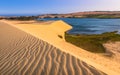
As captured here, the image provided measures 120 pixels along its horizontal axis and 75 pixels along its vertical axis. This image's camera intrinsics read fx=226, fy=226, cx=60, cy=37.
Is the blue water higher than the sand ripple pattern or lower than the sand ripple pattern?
lower

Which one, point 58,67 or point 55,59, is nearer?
point 58,67

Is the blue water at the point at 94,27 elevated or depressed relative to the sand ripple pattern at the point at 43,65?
depressed

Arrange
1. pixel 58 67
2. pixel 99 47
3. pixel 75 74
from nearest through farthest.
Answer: pixel 75 74 → pixel 58 67 → pixel 99 47

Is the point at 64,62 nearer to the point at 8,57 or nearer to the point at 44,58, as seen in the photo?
the point at 44,58

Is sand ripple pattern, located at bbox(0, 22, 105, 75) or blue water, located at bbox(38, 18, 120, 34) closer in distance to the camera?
sand ripple pattern, located at bbox(0, 22, 105, 75)

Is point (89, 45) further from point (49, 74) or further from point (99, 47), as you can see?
point (49, 74)

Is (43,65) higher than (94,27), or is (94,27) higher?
(43,65)

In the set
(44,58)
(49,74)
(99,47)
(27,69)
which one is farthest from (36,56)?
(99,47)

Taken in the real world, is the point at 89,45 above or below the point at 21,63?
below

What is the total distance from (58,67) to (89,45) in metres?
16.1

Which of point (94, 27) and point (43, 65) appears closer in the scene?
point (43, 65)

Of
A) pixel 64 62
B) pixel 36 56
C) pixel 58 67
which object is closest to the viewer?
pixel 58 67

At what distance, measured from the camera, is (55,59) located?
7461mm

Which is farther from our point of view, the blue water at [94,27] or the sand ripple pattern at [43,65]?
the blue water at [94,27]
